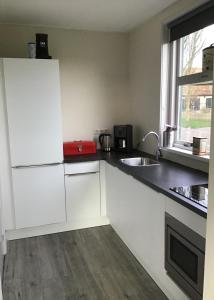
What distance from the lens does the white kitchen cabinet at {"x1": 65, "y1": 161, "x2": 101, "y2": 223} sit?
2994 mm

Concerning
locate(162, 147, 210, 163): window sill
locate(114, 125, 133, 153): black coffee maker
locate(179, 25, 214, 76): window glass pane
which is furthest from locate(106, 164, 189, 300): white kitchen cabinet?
locate(179, 25, 214, 76): window glass pane

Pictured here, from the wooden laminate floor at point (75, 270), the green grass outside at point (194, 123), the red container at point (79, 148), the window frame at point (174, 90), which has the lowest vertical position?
the wooden laminate floor at point (75, 270)

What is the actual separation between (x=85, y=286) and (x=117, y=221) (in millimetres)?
801

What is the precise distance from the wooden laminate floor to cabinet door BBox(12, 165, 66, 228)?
23cm

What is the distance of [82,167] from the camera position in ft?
9.83

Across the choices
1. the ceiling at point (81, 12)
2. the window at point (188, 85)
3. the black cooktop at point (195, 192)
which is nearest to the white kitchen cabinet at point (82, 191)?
the window at point (188, 85)

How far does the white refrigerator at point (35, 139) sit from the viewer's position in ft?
8.88

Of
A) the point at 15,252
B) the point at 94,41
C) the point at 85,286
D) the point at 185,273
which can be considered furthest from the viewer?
the point at 94,41

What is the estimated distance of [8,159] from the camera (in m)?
2.81

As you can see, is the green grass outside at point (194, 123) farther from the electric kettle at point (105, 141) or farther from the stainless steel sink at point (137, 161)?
the electric kettle at point (105, 141)

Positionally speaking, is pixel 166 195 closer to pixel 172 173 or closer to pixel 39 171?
pixel 172 173

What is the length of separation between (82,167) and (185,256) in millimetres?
1587

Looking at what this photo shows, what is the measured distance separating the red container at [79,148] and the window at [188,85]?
3.08ft

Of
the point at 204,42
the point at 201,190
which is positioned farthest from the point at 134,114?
the point at 201,190
